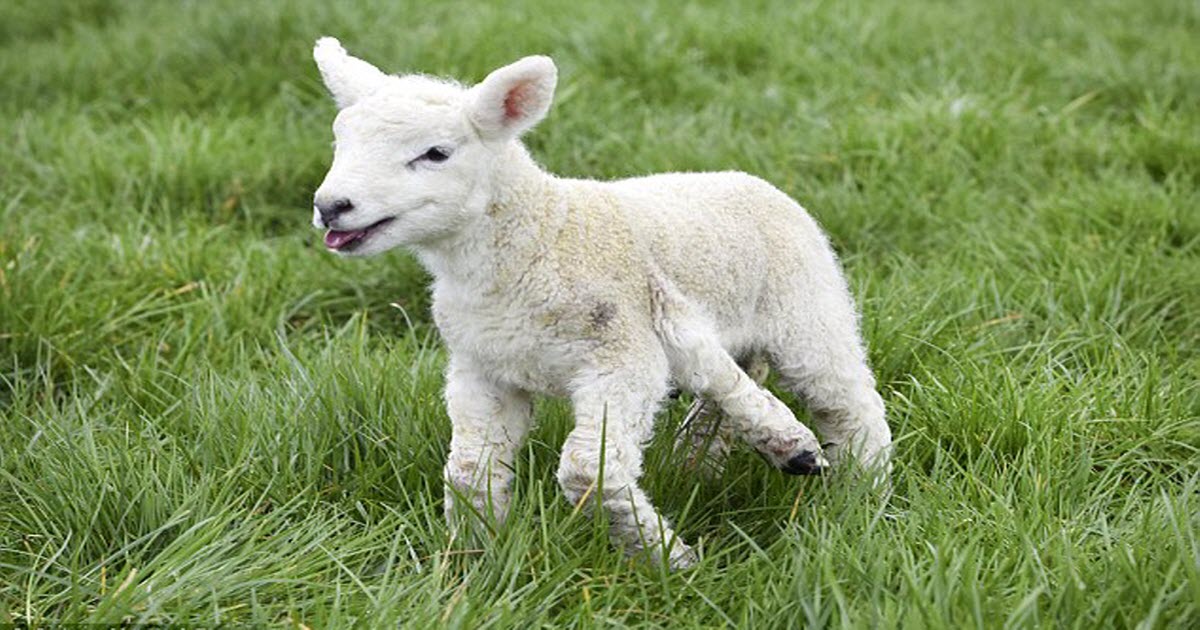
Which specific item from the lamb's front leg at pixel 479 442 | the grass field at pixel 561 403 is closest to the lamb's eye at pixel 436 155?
the lamb's front leg at pixel 479 442

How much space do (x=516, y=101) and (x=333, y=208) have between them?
476 millimetres

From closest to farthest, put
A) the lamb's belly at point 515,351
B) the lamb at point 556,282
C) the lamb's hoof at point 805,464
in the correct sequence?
1. the lamb at point 556,282
2. the lamb's belly at point 515,351
3. the lamb's hoof at point 805,464

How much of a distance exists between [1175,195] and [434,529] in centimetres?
355

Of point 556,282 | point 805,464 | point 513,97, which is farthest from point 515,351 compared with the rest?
point 805,464

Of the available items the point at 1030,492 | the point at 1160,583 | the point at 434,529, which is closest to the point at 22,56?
the point at 434,529

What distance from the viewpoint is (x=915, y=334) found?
4.42 meters

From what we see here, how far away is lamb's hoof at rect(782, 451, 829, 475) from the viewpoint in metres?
3.29

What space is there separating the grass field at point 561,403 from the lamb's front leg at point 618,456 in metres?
0.08

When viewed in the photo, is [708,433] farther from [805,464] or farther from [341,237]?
[341,237]

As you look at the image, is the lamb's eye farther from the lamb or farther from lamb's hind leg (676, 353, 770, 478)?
lamb's hind leg (676, 353, 770, 478)

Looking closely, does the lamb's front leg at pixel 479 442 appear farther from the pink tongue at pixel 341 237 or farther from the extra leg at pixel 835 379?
the extra leg at pixel 835 379

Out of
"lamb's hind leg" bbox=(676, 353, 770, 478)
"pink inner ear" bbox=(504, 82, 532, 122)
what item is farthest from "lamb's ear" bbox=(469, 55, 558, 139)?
"lamb's hind leg" bbox=(676, 353, 770, 478)

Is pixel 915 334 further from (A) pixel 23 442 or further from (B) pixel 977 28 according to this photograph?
(B) pixel 977 28

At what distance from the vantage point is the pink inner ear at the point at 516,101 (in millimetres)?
3102
